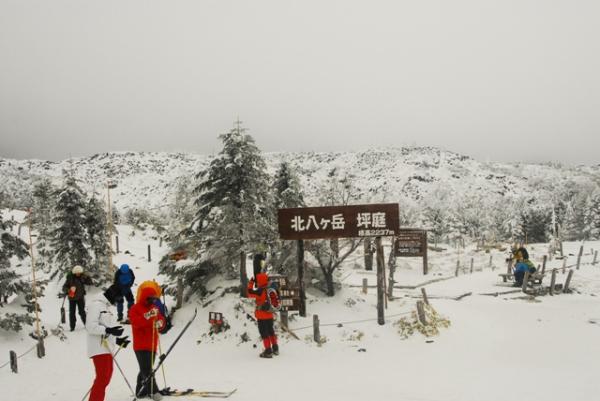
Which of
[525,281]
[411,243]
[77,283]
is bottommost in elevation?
[525,281]

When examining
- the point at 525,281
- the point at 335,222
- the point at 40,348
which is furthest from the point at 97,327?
the point at 525,281

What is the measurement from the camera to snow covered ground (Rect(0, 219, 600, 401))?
7598 mm

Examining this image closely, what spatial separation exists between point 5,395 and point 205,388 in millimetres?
4191

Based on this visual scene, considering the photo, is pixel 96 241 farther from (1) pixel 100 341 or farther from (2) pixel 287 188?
(1) pixel 100 341

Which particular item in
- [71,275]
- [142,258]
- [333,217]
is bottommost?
[142,258]

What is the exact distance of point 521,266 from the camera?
19.5 metres

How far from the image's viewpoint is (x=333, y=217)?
41.5 feet

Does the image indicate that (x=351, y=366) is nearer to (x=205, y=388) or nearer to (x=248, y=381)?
(x=248, y=381)

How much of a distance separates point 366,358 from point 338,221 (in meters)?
4.41

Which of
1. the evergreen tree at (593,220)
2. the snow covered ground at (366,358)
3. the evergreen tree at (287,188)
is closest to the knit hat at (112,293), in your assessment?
the snow covered ground at (366,358)

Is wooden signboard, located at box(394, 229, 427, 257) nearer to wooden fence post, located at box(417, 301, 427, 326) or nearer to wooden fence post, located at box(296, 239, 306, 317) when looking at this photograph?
wooden fence post, located at box(417, 301, 427, 326)

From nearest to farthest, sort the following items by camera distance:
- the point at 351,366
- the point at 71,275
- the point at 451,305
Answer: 1. the point at 351,366
2. the point at 71,275
3. the point at 451,305

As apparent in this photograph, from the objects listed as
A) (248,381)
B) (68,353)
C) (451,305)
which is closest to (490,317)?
(451,305)

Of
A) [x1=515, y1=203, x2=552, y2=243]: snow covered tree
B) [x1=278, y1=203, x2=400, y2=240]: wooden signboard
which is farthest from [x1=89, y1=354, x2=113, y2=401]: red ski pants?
[x1=515, y1=203, x2=552, y2=243]: snow covered tree
